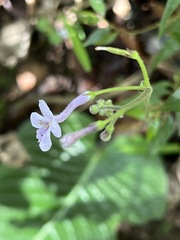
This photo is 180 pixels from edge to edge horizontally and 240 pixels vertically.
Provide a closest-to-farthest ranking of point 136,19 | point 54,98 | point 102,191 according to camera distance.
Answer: point 136,19 < point 102,191 < point 54,98

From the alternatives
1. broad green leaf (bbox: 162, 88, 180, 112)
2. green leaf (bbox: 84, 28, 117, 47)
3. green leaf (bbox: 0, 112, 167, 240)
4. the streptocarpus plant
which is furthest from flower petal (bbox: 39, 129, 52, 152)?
green leaf (bbox: 0, 112, 167, 240)

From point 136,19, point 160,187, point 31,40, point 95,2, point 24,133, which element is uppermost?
point 31,40

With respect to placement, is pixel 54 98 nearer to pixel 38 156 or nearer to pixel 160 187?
pixel 38 156

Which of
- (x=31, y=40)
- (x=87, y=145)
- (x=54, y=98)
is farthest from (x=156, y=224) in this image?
(x=31, y=40)

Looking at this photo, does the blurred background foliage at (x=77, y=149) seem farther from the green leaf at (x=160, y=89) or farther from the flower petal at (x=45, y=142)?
the flower petal at (x=45, y=142)

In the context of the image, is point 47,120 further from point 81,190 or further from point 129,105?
point 81,190

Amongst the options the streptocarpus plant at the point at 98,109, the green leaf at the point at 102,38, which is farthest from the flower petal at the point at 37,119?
the green leaf at the point at 102,38
